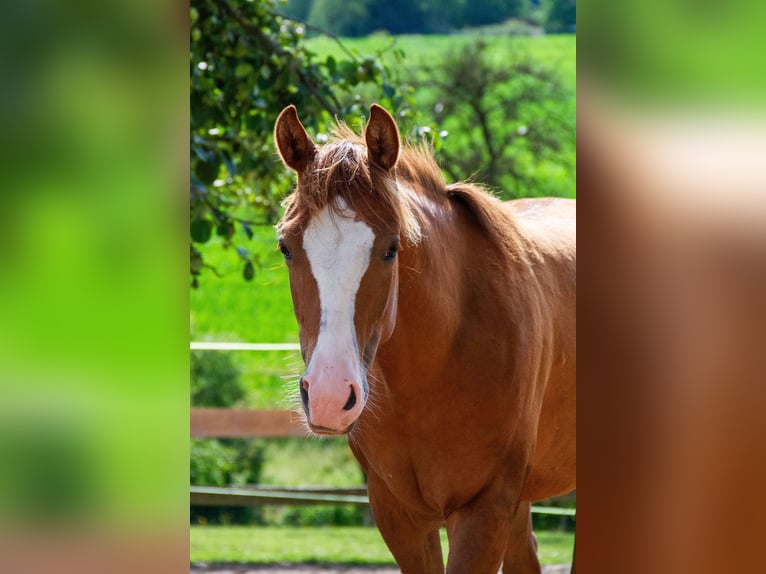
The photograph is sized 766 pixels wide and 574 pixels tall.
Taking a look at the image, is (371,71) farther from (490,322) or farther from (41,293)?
(41,293)

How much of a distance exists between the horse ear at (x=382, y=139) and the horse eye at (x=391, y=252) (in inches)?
10.6

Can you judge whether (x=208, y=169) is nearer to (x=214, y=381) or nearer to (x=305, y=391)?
(x=305, y=391)

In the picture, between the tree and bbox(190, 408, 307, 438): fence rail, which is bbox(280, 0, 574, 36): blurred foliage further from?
bbox(190, 408, 307, 438): fence rail

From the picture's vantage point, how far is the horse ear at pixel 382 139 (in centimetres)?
268

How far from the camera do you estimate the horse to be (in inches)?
98.0

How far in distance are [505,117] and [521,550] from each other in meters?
8.91

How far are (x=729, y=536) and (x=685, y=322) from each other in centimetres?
20

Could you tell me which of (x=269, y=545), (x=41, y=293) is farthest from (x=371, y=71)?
(x=269, y=545)

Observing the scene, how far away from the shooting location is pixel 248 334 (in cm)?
1225

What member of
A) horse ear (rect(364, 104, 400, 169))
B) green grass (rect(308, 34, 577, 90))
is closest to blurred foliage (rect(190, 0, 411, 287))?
horse ear (rect(364, 104, 400, 169))

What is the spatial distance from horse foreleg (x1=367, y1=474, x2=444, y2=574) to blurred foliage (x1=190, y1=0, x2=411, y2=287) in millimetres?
1430

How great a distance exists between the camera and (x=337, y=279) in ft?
8.07

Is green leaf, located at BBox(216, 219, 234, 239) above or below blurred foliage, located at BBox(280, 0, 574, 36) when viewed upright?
below

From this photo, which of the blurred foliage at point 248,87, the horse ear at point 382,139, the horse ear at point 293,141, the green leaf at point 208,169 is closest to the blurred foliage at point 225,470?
the blurred foliage at point 248,87
